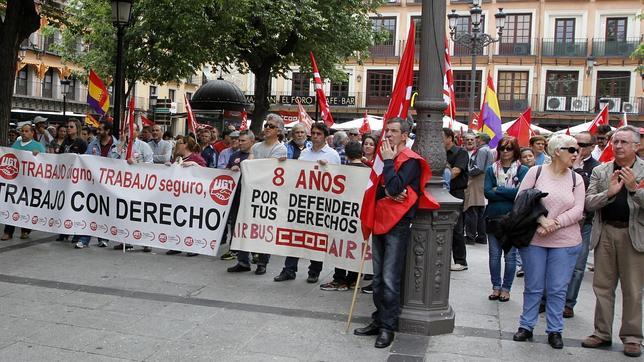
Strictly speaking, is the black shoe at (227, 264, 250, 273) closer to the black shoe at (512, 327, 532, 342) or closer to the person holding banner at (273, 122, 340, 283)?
the person holding banner at (273, 122, 340, 283)

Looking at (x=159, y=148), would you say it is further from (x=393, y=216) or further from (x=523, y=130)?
(x=523, y=130)

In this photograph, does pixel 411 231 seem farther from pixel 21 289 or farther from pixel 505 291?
pixel 21 289

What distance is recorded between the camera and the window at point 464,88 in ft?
136

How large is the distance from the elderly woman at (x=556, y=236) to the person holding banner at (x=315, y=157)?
8.67 feet

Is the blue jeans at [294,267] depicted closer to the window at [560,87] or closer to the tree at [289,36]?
the tree at [289,36]

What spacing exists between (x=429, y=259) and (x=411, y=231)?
0.29m

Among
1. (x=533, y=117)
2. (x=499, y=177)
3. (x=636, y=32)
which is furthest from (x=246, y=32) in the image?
(x=636, y=32)

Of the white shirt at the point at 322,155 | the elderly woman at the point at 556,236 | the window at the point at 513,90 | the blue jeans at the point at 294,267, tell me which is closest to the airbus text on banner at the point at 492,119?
the white shirt at the point at 322,155

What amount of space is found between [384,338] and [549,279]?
1.48 metres

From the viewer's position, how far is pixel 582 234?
6.50 meters

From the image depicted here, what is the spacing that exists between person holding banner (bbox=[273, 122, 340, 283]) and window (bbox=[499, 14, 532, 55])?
3669 cm

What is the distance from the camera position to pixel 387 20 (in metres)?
43.8

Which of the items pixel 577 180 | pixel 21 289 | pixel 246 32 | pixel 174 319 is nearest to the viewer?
pixel 577 180

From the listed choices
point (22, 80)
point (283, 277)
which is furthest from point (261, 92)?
point (22, 80)
